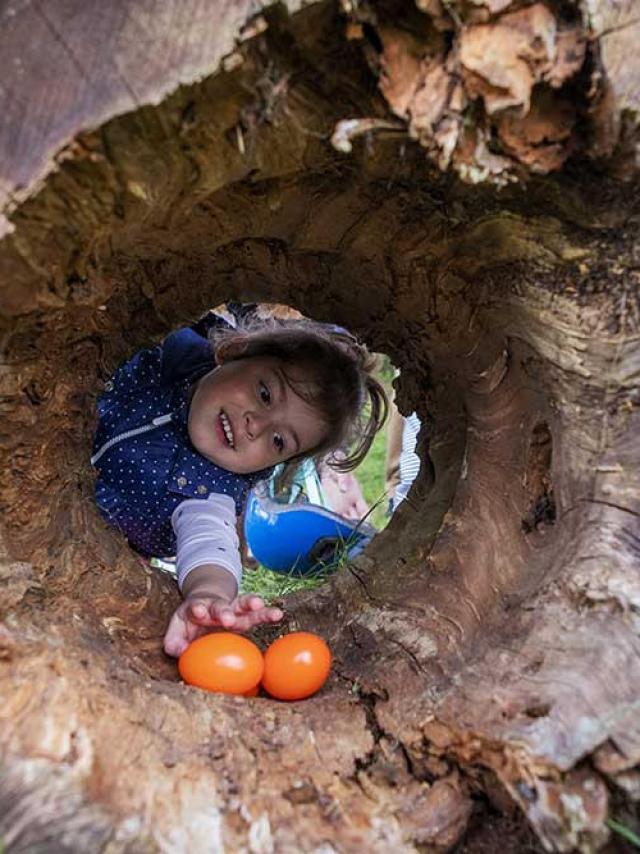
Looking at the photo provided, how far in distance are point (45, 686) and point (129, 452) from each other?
1586mm

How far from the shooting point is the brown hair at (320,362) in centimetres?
270

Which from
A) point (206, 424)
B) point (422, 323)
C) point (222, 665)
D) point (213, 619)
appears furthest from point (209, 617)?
point (206, 424)

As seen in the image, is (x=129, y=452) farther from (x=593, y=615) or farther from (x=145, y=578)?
(x=593, y=615)

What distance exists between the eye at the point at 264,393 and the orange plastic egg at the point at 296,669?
107 cm

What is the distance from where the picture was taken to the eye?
2525 mm

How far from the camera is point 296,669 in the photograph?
153 cm

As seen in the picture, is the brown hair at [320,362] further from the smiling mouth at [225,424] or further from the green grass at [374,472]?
the green grass at [374,472]

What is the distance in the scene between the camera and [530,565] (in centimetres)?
139

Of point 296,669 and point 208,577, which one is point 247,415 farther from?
point 296,669

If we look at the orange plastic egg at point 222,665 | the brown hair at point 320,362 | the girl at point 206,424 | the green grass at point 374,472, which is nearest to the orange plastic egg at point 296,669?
the orange plastic egg at point 222,665

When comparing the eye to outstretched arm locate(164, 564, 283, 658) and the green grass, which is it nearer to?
outstretched arm locate(164, 564, 283, 658)

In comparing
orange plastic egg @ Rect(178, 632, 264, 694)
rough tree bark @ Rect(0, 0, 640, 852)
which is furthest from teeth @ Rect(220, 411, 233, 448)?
orange plastic egg @ Rect(178, 632, 264, 694)

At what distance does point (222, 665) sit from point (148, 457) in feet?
3.90

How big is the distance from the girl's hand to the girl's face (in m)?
0.82
